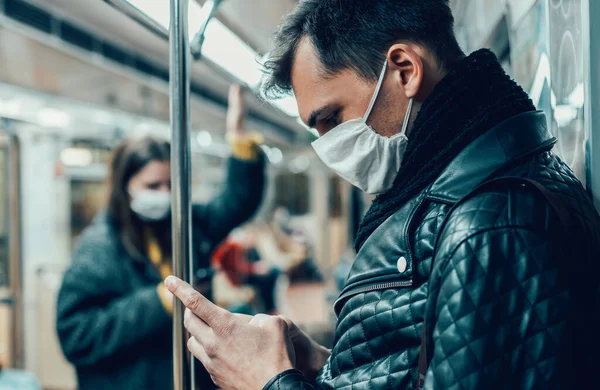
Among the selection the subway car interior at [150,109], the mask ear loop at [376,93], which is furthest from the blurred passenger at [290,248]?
the mask ear loop at [376,93]

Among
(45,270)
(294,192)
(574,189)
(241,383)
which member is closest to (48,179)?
(45,270)

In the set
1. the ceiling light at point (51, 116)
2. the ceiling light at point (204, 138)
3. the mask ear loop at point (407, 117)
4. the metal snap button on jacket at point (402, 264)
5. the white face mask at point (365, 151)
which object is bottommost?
the metal snap button on jacket at point (402, 264)

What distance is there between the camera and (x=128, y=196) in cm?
230

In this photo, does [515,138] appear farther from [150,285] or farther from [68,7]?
[68,7]

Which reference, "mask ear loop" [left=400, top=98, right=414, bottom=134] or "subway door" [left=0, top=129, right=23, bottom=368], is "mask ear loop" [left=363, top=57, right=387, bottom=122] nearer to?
"mask ear loop" [left=400, top=98, right=414, bottom=134]

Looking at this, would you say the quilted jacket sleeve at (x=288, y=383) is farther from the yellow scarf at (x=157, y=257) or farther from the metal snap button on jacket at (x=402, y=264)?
the yellow scarf at (x=157, y=257)

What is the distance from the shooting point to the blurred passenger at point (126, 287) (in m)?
2.07

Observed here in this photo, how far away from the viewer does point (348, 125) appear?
3.31 feet

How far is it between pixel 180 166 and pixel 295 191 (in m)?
13.8

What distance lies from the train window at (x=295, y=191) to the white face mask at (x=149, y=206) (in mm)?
12192

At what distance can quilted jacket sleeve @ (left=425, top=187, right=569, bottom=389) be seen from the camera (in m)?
0.67

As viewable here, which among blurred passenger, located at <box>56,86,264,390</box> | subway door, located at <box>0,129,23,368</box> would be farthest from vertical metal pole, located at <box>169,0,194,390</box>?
subway door, located at <box>0,129,23,368</box>

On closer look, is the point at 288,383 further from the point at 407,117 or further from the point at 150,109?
the point at 150,109

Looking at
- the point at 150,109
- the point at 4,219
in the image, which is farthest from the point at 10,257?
the point at 150,109
